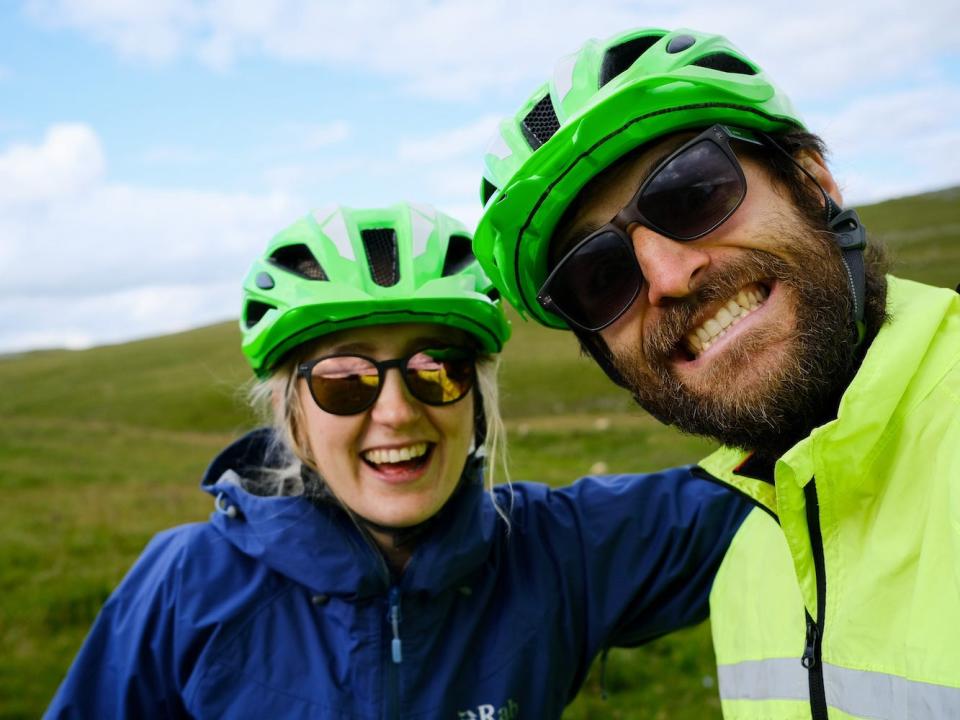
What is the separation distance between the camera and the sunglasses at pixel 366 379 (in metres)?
3.64

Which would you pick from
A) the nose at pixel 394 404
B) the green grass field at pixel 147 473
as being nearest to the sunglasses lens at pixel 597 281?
the nose at pixel 394 404

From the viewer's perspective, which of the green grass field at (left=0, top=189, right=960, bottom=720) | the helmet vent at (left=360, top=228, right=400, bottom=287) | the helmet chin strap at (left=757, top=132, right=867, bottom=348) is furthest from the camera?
the green grass field at (left=0, top=189, right=960, bottom=720)

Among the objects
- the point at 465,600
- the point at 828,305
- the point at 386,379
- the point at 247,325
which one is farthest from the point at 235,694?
the point at 828,305

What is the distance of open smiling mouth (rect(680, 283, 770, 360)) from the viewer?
2809 mm

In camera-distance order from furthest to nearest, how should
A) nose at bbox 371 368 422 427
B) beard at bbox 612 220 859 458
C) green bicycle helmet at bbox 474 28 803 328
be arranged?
nose at bbox 371 368 422 427, green bicycle helmet at bbox 474 28 803 328, beard at bbox 612 220 859 458

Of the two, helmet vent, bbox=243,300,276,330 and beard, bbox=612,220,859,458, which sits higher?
helmet vent, bbox=243,300,276,330

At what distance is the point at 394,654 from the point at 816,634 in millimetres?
1798

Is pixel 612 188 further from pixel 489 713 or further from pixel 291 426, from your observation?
pixel 489 713

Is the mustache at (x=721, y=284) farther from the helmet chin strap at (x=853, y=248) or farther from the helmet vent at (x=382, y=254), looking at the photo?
the helmet vent at (x=382, y=254)

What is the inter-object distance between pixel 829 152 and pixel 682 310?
135 cm

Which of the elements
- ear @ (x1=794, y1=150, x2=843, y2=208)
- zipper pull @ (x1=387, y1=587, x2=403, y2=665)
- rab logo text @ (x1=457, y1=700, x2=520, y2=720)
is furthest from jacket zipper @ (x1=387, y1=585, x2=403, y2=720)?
ear @ (x1=794, y1=150, x2=843, y2=208)

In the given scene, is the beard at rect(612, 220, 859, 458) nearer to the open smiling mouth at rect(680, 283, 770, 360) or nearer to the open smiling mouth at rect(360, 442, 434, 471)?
the open smiling mouth at rect(680, 283, 770, 360)

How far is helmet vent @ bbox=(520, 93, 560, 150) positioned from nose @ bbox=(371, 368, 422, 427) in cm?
135

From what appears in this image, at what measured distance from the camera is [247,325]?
14.0 ft
